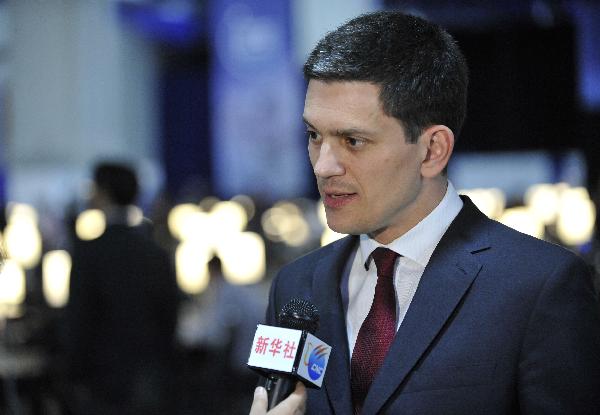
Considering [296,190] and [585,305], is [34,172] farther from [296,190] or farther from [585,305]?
[585,305]

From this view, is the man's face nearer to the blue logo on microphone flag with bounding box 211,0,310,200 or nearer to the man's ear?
the man's ear

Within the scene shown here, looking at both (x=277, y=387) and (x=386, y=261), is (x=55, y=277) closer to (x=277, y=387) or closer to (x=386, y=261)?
(x=386, y=261)

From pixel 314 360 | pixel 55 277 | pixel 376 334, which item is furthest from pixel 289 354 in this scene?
pixel 55 277

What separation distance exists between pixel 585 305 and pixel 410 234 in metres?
0.42

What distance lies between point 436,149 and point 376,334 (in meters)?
0.44

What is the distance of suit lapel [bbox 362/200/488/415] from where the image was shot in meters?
2.22

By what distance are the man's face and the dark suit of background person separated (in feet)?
10.6

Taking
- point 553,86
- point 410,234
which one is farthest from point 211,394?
point 553,86

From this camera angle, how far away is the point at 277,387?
2.17 m

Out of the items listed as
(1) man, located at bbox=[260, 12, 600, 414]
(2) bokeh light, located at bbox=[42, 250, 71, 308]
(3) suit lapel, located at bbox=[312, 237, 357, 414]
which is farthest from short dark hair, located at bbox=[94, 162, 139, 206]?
(2) bokeh light, located at bbox=[42, 250, 71, 308]

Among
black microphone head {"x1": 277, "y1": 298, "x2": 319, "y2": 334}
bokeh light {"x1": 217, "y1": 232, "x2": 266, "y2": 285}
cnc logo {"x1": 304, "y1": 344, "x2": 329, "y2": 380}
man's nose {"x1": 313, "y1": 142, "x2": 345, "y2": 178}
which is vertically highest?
man's nose {"x1": 313, "y1": 142, "x2": 345, "y2": 178}

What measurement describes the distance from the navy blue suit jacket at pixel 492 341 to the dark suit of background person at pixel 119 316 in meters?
3.11

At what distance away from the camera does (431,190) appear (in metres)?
2.40

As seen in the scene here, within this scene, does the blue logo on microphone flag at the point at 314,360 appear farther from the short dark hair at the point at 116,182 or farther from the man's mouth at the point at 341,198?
the short dark hair at the point at 116,182
